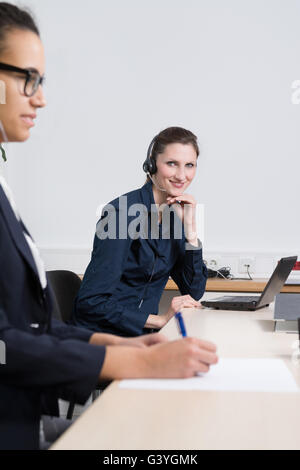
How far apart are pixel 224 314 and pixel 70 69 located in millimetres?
2288

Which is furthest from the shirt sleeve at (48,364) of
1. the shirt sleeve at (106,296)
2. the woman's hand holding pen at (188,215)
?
the woman's hand holding pen at (188,215)

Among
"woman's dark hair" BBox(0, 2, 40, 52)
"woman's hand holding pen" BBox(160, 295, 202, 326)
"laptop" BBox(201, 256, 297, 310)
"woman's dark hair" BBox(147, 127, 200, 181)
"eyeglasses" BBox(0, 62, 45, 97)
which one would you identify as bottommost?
"woman's hand holding pen" BBox(160, 295, 202, 326)

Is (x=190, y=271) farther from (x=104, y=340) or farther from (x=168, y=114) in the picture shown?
(x=168, y=114)

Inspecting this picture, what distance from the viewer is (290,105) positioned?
3297 millimetres

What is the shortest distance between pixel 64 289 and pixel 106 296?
321 mm

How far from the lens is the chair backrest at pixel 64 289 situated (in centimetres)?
196

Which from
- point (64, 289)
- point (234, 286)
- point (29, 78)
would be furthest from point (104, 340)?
point (234, 286)

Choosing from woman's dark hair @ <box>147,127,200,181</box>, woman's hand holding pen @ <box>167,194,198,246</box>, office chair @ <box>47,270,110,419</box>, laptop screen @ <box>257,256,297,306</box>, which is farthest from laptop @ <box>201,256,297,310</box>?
woman's dark hair @ <box>147,127,200,181</box>

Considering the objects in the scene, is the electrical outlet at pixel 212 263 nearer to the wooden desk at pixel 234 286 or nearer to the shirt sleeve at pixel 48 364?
the wooden desk at pixel 234 286

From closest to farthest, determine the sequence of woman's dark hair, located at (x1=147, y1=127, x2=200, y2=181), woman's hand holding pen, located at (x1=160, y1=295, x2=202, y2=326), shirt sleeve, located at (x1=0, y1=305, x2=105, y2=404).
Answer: shirt sleeve, located at (x1=0, y1=305, x2=105, y2=404)
woman's hand holding pen, located at (x1=160, y1=295, x2=202, y2=326)
woman's dark hair, located at (x1=147, y1=127, x2=200, y2=181)

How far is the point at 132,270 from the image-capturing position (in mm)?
1918

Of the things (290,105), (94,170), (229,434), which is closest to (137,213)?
(229,434)

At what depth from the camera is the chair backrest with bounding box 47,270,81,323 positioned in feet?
6.44

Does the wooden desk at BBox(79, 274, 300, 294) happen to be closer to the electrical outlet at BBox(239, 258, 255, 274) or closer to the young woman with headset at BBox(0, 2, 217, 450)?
the electrical outlet at BBox(239, 258, 255, 274)
